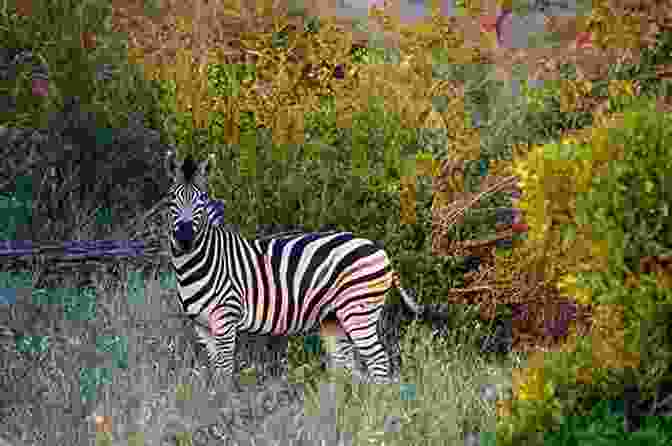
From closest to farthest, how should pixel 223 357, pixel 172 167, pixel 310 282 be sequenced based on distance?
pixel 223 357 < pixel 172 167 < pixel 310 282

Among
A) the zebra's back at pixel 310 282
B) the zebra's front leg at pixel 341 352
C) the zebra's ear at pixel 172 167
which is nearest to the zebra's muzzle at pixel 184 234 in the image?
the zebra's ear at pixel 172 167

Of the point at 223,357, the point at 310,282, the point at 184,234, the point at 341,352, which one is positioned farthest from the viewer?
the point at 341,352

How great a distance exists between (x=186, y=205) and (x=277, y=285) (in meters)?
0.80

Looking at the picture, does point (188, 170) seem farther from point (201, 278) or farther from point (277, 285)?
point (277, 285)

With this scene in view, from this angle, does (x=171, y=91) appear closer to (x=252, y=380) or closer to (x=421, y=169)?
(x=421, y=169)

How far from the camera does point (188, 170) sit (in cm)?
523

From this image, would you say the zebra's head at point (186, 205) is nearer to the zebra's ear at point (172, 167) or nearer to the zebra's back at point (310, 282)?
the zebra's ear at point (172, 167)

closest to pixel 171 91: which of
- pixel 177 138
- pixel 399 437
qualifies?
pixel 177 138

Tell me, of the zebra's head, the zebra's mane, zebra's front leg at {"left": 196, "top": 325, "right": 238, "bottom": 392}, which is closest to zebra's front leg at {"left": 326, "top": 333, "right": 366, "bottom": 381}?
zebra's front leg at {"left": 196, "top": 325, "right": 238, "bottom": 392}

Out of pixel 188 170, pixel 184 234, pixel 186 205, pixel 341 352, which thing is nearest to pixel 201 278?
pixel 184 234

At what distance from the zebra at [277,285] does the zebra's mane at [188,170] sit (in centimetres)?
5

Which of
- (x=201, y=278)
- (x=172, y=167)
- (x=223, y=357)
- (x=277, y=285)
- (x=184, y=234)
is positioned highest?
(x=172, y=167)

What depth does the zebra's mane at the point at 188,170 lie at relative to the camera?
A: 5.23 m

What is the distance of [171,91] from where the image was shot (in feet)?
24.3
